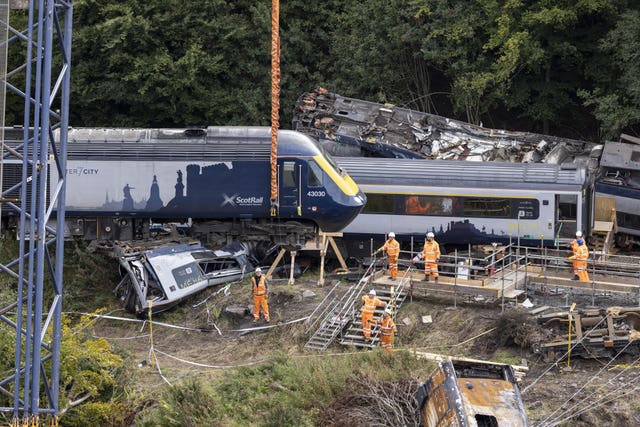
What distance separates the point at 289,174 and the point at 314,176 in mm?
583

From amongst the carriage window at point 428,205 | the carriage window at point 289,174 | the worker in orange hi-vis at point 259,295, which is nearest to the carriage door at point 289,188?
the carriage window at point 289,174

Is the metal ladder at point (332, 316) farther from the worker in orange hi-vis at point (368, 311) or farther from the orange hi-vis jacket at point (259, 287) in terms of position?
the orange hi-vis jacket at point (259, 287)

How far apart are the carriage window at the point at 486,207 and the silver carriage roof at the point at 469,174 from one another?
Result: 35 cm

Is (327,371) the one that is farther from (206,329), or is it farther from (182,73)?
(182,73)

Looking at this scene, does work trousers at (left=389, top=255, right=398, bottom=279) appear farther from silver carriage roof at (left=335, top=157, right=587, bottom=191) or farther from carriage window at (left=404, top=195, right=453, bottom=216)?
silver carriage roof at (left=335, top=157, right=587, bottom=191)

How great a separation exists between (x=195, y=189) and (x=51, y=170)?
329cm

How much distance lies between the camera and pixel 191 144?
25.3 meters

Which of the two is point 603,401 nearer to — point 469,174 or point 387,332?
point 387,332

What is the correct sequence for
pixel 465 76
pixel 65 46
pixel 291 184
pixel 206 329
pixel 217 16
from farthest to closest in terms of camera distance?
pixel 217 16
pixel 465 76
pixel 291 184
pixel 206 329
pixel 65 46

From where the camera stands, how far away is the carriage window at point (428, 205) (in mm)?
26734

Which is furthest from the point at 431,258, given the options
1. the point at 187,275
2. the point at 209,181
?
the point at 209,181

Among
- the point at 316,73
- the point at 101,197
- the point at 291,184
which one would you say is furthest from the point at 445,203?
the point at 316,73

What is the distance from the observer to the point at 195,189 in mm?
25078

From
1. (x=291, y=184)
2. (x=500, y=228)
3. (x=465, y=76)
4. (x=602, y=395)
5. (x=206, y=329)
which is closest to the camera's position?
(x=602, y=395)
